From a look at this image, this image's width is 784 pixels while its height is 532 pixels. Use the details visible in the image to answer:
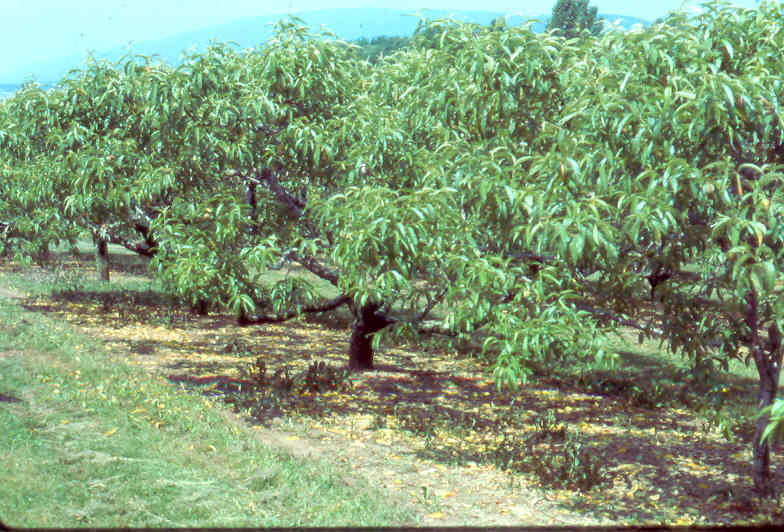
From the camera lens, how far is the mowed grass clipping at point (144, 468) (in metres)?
5.39

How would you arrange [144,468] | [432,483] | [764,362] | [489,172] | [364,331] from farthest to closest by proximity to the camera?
[364,331] < [432,483] < [144,468] < [764,362] < [489,172]

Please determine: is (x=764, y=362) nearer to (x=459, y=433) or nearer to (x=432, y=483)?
(x=432, y=483)

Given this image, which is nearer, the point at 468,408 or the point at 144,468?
the point at 144,468

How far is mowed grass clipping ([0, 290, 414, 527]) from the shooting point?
5.39m

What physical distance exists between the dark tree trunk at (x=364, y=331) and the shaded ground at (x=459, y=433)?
0.85ft

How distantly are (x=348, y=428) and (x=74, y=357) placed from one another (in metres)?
4.65

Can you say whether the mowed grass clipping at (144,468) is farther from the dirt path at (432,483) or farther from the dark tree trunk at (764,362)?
the dark tree trunk at (764,362)

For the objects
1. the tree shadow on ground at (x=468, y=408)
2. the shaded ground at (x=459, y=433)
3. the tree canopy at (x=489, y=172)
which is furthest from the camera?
the tree shadow on ground at (x=468, y=408)

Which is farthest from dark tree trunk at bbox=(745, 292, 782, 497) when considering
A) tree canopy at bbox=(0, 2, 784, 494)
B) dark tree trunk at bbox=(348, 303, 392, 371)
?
dark tree trunk at bbox=(348, 303, 392, 371)

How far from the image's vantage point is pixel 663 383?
11.3 metres

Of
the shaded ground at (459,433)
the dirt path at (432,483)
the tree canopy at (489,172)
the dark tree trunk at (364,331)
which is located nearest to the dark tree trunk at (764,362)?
the tree canopy at (489,172)

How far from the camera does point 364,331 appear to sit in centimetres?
1091

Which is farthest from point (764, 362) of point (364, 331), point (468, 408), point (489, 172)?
point (364, 331)

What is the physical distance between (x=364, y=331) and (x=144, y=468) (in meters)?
4.95
